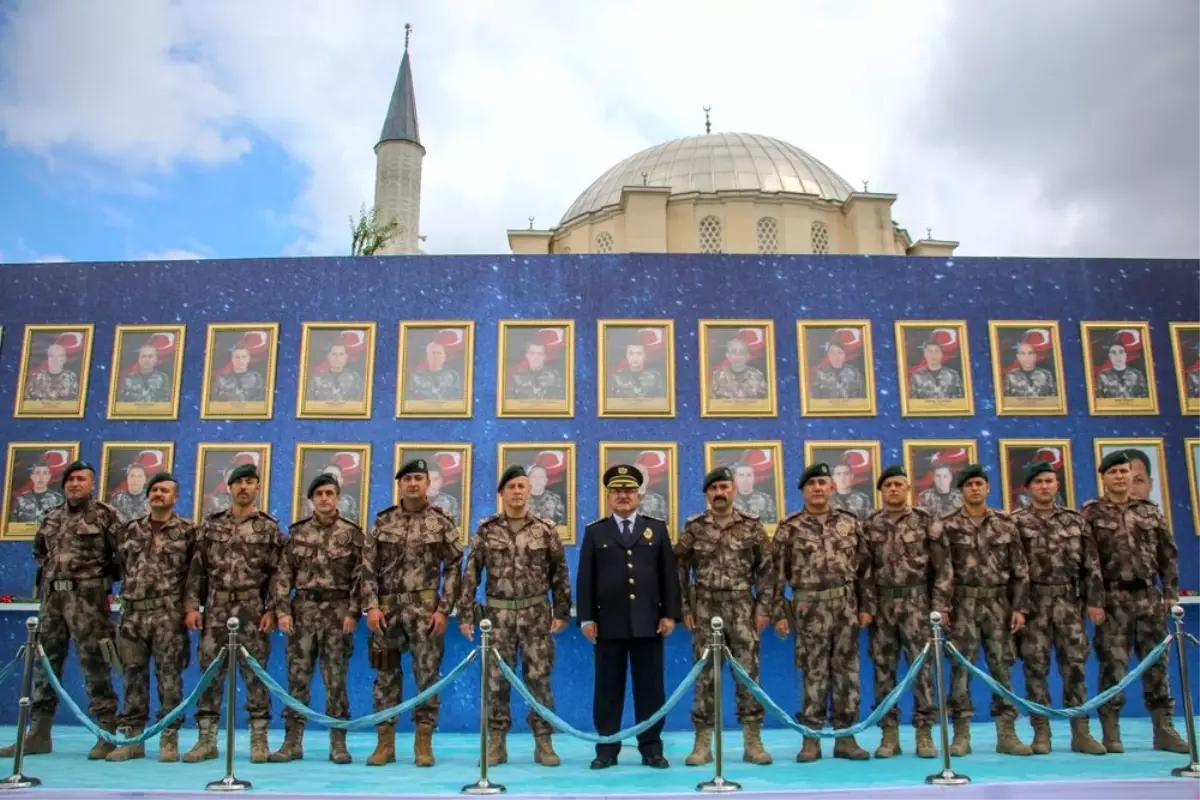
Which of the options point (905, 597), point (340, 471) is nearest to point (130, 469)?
point (340, 471)

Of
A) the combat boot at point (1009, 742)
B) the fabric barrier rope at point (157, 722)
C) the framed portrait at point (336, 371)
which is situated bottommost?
the combat boot at point (1009, 742)

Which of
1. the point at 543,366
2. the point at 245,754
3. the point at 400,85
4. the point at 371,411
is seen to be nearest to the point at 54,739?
the point at 245,754

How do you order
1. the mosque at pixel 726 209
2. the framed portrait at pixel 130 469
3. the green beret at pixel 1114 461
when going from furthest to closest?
the mosque at pixel 726 209 < the framed portrait at pixel 130 469 < the green beret at pixel 1114 461

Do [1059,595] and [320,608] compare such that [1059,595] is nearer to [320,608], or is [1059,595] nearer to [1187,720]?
[1187,720]

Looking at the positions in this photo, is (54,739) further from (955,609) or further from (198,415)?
(955,609)

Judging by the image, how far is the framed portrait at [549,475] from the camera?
7.68 meters

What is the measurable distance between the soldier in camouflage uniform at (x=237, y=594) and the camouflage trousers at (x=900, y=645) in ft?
12.4

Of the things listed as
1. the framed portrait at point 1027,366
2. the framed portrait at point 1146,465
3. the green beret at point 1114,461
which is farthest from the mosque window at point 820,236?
the green beret at point 1114,461

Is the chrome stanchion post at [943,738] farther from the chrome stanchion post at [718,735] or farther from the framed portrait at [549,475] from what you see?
the framed portrait at [549,475]

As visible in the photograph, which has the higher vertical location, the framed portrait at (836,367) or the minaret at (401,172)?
the minaret at (401,172)

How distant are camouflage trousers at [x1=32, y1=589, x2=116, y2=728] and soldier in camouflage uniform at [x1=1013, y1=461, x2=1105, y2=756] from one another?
5.97 m

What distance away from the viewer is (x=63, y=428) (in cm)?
797

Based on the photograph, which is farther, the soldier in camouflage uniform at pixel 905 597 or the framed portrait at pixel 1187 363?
the framed portrait at pixel 1187 363

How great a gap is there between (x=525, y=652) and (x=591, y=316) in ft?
11.1
